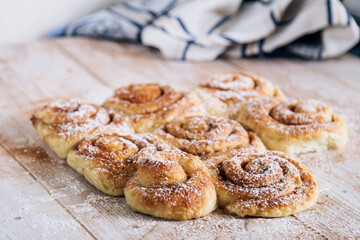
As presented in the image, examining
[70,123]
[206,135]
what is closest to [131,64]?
[70,123]

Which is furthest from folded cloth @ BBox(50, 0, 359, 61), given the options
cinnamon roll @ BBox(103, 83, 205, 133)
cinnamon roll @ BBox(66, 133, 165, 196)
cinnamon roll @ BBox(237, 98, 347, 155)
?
cinnamon roll @ BBox(66, 133, 165, 196)

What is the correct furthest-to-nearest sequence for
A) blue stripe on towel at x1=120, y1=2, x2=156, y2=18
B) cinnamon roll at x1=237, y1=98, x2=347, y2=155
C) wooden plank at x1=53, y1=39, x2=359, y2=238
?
blue stripe on towel at x1=120, y1=2, x2=156, y2=18 < wooden plank at x1=53, y1=39, x2=359, y2=238 < cinnamon roll at x1=237, y1=98, x2=347, y2=155

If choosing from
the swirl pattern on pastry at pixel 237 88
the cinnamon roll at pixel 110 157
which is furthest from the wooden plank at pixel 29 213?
the swirl pattern on pastry at pixel 237 88

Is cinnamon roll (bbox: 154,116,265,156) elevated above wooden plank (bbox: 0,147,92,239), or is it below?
above

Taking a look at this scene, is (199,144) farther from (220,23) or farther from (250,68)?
(220,23)

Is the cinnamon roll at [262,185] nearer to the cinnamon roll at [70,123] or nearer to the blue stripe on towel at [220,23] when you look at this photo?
the cinnamon roll at [70,123]

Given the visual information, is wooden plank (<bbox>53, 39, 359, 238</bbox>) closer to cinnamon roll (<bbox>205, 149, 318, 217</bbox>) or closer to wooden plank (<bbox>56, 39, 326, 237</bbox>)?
wooden plank (<bbox>56, 39, 326, 237</bbox>)

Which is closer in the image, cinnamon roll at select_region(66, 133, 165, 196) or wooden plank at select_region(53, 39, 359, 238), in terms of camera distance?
cinnamon roll at select_region(66, 133, 165, 196)
